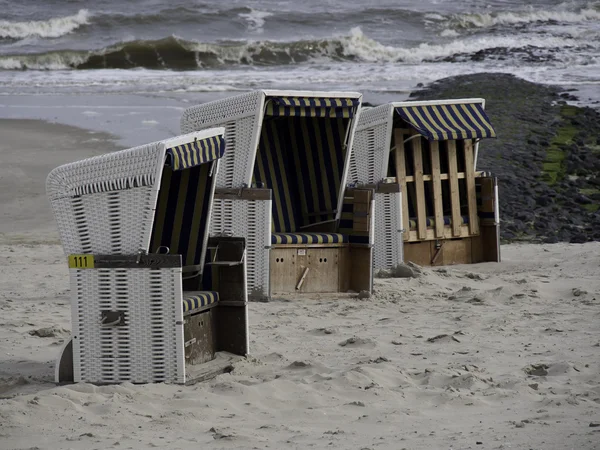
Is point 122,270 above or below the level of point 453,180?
below

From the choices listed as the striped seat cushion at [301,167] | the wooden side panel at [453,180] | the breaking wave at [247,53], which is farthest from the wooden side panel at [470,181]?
the breaking wave at [247,53]

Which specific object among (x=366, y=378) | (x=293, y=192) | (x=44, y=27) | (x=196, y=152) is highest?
(x=44, y=27)

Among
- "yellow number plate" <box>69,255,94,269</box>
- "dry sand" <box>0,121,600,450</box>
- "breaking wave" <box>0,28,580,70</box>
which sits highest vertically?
"breaking wave" <box>0,28,580,70</box>

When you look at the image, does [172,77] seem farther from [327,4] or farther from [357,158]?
[357,158]

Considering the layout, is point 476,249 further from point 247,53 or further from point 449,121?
point 247,53

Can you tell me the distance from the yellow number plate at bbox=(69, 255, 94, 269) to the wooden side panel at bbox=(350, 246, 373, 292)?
3.29m

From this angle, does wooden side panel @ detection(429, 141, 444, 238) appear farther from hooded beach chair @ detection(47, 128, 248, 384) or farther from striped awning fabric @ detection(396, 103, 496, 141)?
hooded beach chair @ detection(47, 128, 248, 384)

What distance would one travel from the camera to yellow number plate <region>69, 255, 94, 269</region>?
19.4ft

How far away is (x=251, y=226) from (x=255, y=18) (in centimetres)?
2914

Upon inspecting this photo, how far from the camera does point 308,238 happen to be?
8.66 metres

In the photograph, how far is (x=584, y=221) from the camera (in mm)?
12414

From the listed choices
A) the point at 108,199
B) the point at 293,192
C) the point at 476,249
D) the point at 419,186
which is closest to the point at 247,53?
the point at 476,249

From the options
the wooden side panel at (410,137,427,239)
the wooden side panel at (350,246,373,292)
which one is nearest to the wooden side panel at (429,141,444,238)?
the wooden side panel at (410,137,427,239)

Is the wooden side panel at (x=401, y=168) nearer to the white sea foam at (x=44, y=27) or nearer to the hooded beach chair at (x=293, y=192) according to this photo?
the hooded beach chair at (x=293, y=192)
